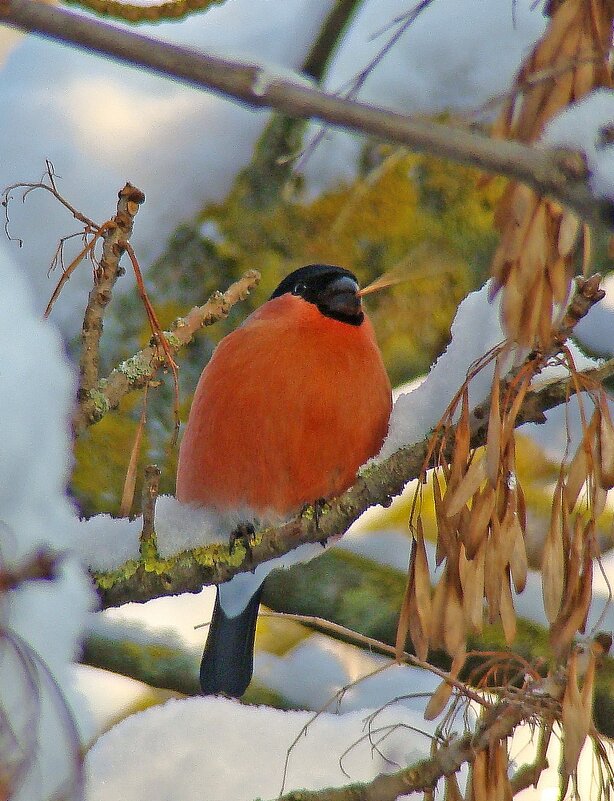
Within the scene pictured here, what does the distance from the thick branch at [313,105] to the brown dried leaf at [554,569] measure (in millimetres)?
435

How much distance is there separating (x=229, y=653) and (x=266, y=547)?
2.06ft

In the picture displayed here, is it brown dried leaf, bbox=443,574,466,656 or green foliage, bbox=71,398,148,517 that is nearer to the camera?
brown dried leaf, bbox=443,574,466,656

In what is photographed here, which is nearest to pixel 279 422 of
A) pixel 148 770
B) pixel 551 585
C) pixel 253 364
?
pixel 253 364

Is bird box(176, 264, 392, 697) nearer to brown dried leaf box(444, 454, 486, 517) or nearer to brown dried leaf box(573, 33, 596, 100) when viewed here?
brown dried leaf box(444, 454, 486, 517)

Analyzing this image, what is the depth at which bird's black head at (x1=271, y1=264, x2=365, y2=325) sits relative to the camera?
1.57 meters

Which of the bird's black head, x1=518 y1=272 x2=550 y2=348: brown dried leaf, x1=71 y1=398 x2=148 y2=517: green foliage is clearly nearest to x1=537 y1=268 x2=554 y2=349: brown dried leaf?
x1=518 y1=272 x2=550 y2=348: brown dried leaf

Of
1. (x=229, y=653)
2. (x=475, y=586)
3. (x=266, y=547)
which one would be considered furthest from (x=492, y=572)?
(x=229, y=653)

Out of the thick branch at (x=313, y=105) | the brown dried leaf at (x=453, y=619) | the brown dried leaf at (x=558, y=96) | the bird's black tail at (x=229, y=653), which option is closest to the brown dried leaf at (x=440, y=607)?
the brown dried leaf at (x=453, y=619)

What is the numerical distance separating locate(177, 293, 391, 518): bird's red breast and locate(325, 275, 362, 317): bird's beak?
8 cm

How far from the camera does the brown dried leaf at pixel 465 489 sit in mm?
826

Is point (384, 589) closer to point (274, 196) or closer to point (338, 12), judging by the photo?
point (274, 196)

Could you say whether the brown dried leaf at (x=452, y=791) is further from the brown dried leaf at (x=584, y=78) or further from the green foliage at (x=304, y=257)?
the green foliage at (x=304, y=257)

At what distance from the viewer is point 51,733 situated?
2.07 ft

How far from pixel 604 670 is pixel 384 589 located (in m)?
0.41
